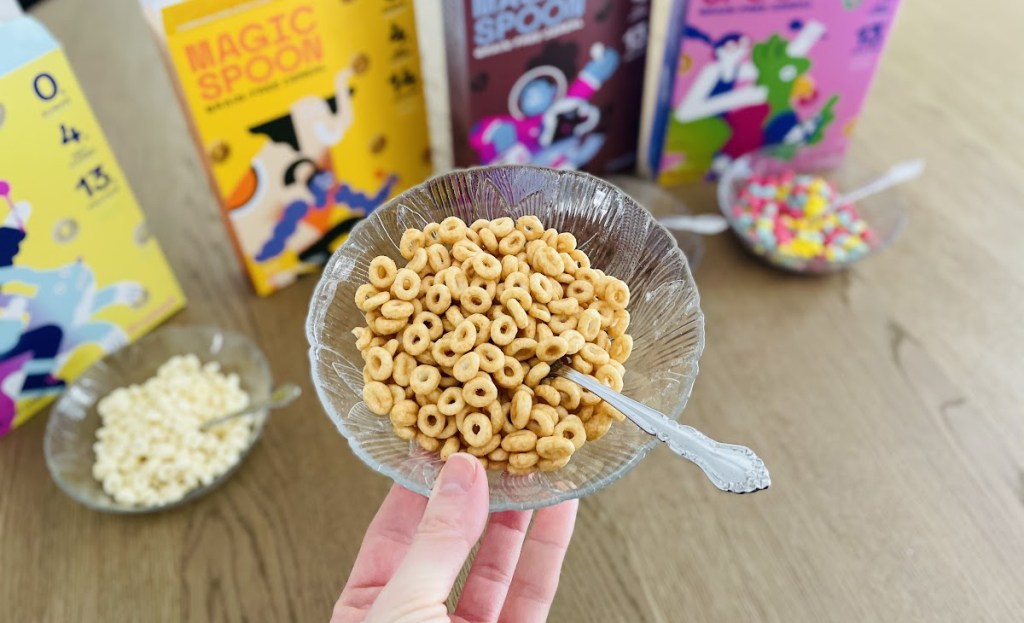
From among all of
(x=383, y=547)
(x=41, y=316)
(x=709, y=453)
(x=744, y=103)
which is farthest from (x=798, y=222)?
(x=41, y=316)

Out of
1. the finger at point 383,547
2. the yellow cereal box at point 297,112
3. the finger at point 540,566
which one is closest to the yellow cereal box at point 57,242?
the yellow cereal box at point 297,112

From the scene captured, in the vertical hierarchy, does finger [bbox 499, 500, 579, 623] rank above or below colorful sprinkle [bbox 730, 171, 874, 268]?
below

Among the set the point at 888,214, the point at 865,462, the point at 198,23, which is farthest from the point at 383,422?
the point at 888,214

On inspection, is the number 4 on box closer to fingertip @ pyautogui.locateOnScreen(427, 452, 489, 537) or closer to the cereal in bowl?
the cereal in bowl

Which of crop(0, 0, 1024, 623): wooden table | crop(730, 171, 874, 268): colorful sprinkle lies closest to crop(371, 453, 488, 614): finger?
crop(0, 0, 1024, 623): wooden table

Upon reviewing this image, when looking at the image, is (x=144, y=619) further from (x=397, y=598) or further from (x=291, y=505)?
(x=397, y=598)

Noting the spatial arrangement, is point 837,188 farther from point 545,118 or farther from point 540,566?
point 540,566
